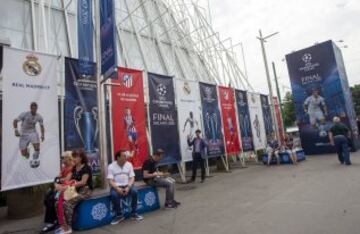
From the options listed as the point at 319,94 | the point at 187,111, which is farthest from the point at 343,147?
the point at 319,94

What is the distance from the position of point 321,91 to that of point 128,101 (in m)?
11.7

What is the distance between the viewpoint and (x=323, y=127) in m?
15.0

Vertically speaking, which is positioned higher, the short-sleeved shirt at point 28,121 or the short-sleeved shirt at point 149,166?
the short-sleeved shirt at point 28,121

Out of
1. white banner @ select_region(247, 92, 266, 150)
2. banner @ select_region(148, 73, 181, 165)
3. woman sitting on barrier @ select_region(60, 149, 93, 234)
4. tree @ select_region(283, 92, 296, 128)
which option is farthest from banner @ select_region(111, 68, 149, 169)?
tree @ select_region(283, 92, 296, 128)

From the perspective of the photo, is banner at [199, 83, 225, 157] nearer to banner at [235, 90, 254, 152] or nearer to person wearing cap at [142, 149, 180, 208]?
banner at [235, 90, 254, 152]

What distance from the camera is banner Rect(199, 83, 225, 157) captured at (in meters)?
11.2

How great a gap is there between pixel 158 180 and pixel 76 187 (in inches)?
73.0

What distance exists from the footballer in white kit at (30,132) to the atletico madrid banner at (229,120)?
777cm

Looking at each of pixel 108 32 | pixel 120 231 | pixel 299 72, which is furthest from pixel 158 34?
pixel 120 231

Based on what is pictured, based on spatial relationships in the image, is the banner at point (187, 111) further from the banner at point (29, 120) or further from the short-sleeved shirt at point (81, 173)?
the short-sleeved shirt at point (81, 173)

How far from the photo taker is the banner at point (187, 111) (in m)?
10.1

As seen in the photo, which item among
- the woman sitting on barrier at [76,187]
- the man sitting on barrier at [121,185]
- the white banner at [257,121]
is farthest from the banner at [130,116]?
the white banner at [257,121]

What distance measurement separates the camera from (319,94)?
50.4ft

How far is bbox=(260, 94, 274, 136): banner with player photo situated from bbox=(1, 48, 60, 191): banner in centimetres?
1208
